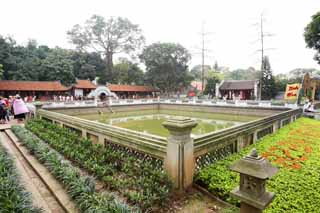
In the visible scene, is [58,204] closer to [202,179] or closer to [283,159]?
[202,179]

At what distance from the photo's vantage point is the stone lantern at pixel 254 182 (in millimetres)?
2021

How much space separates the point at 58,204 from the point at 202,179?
230 cm

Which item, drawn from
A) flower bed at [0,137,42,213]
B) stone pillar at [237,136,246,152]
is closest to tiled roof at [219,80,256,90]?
stone pillar at [237,136,246,152]

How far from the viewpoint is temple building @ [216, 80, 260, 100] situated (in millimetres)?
29266

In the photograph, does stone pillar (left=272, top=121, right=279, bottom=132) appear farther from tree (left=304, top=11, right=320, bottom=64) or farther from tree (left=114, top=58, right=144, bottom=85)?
tree (left=114, top=58, right=144, bottom=85)

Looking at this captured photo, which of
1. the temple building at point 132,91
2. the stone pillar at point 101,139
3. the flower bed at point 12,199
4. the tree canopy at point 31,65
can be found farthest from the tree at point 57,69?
the flower bed at point 12,199

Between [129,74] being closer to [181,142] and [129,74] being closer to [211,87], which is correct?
[211,87]

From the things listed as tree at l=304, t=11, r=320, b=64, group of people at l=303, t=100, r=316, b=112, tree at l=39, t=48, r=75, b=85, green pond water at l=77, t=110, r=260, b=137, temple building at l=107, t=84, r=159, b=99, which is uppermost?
tree at l=304, t=11, r=320, b=64

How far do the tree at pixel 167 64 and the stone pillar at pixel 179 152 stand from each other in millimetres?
29999

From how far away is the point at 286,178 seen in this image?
3.48m

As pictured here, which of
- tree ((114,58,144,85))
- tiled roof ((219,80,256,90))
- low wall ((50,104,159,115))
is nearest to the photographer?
low wall ((50,104,159,115))

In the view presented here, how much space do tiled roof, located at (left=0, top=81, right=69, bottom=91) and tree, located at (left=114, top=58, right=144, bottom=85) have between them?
42.7 feet

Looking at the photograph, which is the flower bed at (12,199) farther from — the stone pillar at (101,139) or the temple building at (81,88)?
the temple building at (81,88)

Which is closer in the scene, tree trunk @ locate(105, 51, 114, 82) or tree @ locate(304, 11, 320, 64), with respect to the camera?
tree @ locate(304, 11, 320, 64)
